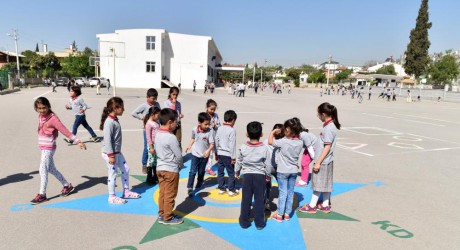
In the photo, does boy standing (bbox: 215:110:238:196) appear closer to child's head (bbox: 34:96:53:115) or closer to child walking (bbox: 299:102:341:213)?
child walking (bbox: 299:102:341:213)

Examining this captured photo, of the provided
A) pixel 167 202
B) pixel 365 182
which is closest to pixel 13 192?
pixel 167 202

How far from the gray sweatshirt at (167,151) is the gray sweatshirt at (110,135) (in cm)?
90

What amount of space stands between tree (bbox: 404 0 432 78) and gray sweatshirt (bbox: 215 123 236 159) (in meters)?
64.3

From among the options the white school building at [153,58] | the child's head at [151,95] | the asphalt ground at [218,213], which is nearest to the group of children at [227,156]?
the asphalt ground at [218,213]

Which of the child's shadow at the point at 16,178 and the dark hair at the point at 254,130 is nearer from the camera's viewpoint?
the dark hair at the point at 254,130

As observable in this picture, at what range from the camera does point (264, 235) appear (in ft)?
13.2

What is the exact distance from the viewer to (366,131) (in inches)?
507

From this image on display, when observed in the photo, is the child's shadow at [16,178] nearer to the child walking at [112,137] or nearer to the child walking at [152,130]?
the child walking at [112,137]

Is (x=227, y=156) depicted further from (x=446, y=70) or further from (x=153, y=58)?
(x=446, y=70)

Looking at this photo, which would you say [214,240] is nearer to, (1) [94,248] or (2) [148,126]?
(1) [94,248]

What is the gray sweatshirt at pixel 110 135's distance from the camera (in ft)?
14.5

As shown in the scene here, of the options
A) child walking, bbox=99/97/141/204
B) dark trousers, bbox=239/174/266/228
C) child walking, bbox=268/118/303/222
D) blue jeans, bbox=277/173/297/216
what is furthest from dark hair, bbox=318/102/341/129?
child walking, bbox=99/97/141/204

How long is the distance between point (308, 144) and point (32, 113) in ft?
46.9

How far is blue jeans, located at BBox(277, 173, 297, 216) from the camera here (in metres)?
4.28
